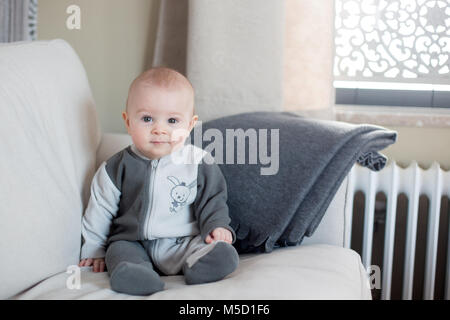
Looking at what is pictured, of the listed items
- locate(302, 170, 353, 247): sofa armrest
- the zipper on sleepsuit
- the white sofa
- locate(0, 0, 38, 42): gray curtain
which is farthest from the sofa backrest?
locate(302, 170, 353, 247): sofa armrest

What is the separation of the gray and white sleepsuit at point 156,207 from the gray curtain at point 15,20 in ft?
2.17

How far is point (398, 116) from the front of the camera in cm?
168

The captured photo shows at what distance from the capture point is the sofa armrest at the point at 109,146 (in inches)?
52.6

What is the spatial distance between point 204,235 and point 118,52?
96 centimetres

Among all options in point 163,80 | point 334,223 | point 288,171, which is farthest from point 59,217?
point 334,223

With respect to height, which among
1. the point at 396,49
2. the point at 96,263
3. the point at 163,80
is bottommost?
the point at 96,263

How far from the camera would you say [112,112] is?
1.88 m

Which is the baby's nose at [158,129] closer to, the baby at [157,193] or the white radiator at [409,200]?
the baby at [157,193]

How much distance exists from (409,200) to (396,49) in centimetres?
51

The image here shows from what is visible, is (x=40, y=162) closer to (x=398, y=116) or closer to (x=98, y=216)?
(x=98, y=216)

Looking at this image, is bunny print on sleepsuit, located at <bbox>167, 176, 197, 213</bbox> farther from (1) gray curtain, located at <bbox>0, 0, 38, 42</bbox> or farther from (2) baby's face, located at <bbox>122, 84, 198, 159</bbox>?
(1) gray curtain, located at <bbox>0, 0, 38, 42</bbox>

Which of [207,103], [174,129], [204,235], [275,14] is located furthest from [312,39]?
[204,235]

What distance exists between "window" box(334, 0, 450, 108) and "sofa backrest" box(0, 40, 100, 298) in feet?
3.00
